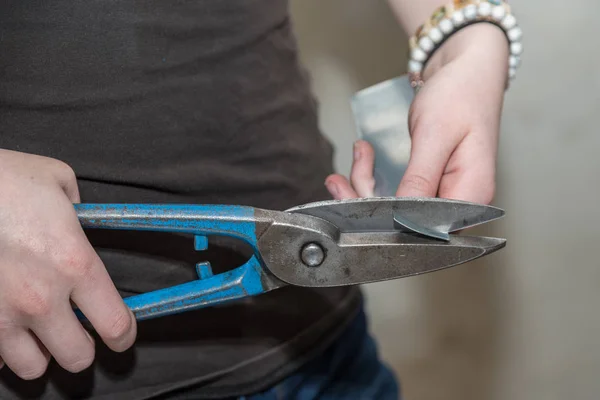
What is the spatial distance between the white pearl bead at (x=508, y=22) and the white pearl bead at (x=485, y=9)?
13 mm

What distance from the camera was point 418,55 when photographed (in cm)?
56

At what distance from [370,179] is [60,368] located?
25cm

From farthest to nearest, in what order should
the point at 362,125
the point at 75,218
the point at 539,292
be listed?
1. the point at 539,292
2. the point at 362,125
3. the point at 75,218

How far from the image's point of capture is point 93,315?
0.40 m

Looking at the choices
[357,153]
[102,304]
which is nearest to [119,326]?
[102,304]

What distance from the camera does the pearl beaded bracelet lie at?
53 centimetres

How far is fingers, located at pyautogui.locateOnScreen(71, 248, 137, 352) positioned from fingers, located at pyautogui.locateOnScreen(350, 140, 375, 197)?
0.20m

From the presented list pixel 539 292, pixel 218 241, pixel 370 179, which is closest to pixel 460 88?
pixel 370 179

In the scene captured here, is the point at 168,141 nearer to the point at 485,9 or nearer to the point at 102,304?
the point at 102,304

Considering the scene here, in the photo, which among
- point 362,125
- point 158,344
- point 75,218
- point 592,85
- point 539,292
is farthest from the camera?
point 539,292

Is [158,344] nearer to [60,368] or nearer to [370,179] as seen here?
[60,368]

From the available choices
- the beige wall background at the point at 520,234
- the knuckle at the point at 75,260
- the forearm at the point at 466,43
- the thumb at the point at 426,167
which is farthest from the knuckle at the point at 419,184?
the beige wall background at the point at 520,234

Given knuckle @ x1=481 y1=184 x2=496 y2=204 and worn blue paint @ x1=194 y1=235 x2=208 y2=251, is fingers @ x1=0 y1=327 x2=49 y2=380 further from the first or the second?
knuckle @ x1=481 y1=184 x2=496 y2=204

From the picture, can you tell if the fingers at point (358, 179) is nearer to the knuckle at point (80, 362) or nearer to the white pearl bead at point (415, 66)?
the white pearl bead at point (415, 66)
